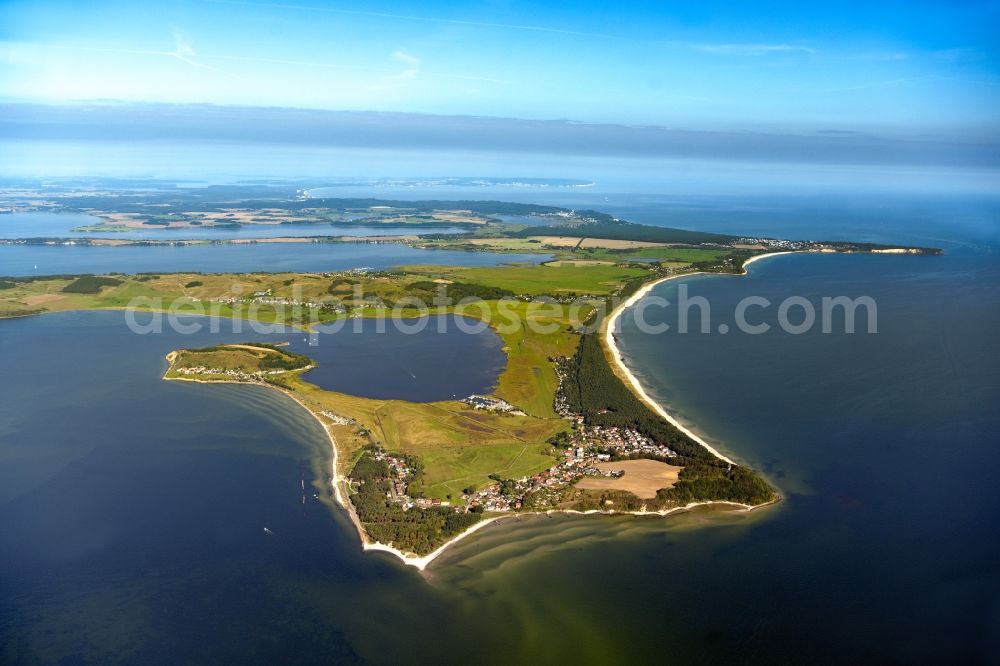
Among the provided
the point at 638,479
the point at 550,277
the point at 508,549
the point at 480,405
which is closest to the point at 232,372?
the point at 480,405

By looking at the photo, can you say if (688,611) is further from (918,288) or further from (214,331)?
(918,288)

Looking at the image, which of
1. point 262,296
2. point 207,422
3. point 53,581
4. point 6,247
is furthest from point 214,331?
point 6,247

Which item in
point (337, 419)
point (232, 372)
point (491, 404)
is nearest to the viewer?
point (337, 419)

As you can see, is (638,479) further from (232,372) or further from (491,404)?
(232,372)

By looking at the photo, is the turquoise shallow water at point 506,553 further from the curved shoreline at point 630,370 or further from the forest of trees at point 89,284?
the forest of trees at point 89,284

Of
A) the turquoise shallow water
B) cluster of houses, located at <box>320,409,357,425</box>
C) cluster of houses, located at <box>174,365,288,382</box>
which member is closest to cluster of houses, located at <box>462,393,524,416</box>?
cluster of houses, located at <box>320,409,357,425</box>

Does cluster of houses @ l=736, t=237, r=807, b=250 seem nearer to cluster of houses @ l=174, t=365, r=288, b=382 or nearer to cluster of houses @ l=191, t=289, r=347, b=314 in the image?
cluster of houses @ l=191, t=289, r=347, b=314

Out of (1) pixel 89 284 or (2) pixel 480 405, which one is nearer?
(2) pixel 480 405
